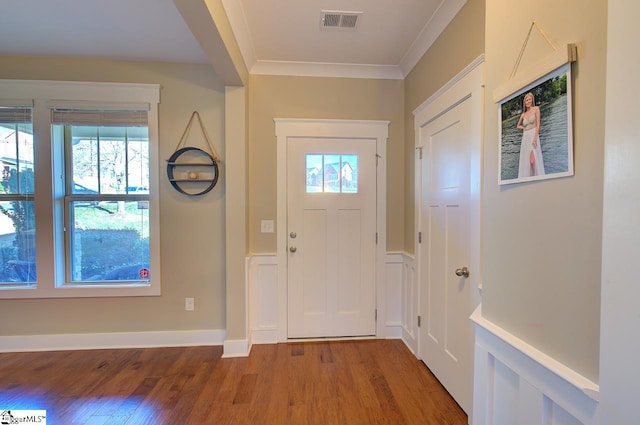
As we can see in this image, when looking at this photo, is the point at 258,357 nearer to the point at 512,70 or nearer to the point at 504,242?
the point at 504,242

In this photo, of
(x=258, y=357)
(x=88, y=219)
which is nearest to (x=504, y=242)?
(x=258, y=357)

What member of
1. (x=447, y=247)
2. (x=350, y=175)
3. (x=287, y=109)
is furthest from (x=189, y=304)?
(x=447, y=247)

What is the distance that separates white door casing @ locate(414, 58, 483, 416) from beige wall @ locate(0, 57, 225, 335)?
1817mm

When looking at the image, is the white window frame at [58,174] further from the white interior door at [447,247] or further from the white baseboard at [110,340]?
the white interior door at [447,247]

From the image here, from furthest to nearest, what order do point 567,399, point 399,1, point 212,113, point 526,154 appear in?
point 212,113
point 399,1
point 526,154
point 567,399

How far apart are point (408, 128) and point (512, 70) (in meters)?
1.68

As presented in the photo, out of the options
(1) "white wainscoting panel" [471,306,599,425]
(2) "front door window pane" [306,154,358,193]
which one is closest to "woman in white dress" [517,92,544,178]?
(1) "white wainscoting panel" [471,306,599,425]

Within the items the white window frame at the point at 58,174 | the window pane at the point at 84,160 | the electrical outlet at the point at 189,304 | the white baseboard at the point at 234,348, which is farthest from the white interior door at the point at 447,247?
the window pane at the point at 84,160

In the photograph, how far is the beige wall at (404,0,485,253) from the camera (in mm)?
1520

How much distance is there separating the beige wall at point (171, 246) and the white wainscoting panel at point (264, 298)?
0.31 metres

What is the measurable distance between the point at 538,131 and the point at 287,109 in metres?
2.10

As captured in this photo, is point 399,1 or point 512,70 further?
point 399,1

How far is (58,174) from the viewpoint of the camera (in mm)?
2400

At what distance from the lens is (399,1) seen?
1.72 m
